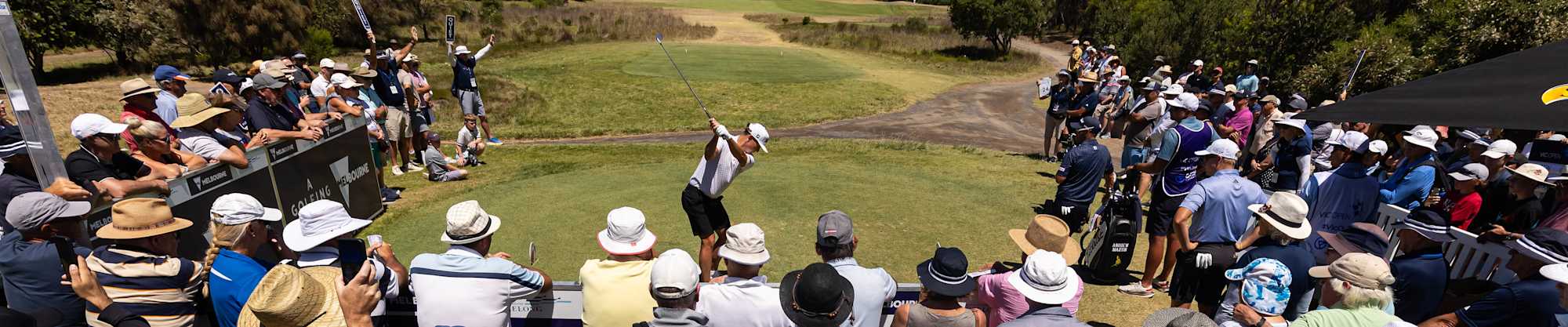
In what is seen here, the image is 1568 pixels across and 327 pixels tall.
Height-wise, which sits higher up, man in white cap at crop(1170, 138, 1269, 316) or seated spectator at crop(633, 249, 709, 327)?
seated spectator at crop(633, 249, 709, 327)

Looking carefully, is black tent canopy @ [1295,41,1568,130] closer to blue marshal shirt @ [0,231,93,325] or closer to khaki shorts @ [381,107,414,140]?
blue marshal shirt @ [0,231,93,325]

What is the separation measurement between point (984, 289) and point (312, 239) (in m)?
4.03

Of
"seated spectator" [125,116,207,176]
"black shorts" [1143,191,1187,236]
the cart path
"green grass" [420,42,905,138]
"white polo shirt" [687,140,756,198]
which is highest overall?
"seated spectator" [125,116,207,176]

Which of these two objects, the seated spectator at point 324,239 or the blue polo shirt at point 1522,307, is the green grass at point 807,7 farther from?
the blue polo shirt at point 1522,307

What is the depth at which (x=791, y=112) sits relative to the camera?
24703 mm

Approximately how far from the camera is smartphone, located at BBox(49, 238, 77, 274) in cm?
411

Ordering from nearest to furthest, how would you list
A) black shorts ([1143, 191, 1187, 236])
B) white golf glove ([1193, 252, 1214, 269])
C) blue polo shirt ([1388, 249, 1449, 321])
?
blue polo shirt ([1388, 249, 1449, 321])
white golf glove ([1193, 252, 1214, 269])
black shorts ([1143, 191, 1187, 236])

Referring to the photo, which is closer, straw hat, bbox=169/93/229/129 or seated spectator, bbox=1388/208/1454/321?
seated spectator, bbox=1388/208/1454/321

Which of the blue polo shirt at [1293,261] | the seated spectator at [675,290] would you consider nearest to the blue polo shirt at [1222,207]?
the blue polo shirt at [1293,261]

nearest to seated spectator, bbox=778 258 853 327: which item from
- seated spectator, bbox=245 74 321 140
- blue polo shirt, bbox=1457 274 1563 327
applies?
blue polo shirt, bbox=1457 274 1563 327

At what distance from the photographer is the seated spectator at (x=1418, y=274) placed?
15.5ft

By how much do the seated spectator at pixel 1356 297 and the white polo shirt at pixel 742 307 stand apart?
2.58 meters

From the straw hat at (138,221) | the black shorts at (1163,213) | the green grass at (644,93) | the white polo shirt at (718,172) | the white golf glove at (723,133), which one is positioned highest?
the straw hat at (138,221)

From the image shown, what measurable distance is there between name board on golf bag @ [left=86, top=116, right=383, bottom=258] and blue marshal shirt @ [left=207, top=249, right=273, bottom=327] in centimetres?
181
